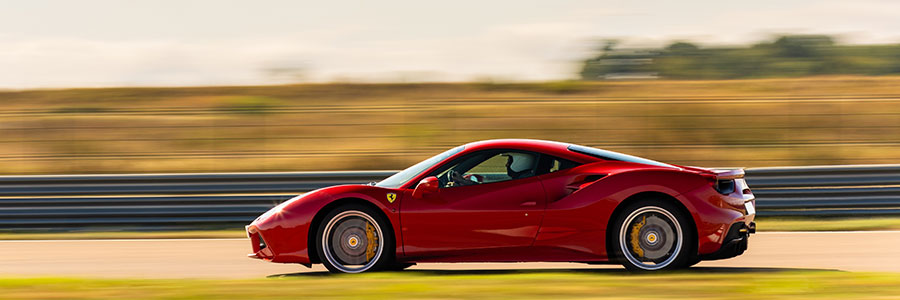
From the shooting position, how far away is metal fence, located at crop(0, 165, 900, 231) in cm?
1126

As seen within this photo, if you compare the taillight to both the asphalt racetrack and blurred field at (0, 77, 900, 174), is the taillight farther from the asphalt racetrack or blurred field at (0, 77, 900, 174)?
blurred field at (0, 77, 900, 174)

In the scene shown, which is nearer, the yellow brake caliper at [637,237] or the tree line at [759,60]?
the yellow brake caliper at [637,237]

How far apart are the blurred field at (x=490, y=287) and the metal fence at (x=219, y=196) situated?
4832 mm

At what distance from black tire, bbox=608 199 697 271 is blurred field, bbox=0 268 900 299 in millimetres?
345

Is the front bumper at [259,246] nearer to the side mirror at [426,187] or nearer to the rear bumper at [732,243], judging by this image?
the side mirror at [426,187]

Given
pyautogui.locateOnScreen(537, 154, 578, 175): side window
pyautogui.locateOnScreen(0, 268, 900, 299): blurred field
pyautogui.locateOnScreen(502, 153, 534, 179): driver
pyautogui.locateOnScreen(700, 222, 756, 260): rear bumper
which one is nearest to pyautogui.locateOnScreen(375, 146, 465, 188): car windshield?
pyautogui.locateOnScreen(502, 153, 534, 179): driver

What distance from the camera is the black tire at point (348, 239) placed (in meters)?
7.04

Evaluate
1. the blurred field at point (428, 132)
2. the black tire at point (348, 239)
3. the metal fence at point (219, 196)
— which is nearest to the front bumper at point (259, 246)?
the black tire at point (348, 239)

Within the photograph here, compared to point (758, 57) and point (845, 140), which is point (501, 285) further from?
point (758, 57)

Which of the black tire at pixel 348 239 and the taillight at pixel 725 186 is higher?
the taillight at pixel 725 186

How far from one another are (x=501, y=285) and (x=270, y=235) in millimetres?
2059

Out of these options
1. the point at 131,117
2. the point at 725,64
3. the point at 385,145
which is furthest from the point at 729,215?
the point at 725,64

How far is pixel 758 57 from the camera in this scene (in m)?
22.3

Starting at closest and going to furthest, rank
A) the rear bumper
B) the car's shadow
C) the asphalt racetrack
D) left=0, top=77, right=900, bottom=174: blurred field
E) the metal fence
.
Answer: the rear bumper
the car's shadow
the asphalt racetrack
the metal fence
left=0, top=77, right=900, bottom=174: blurred field
